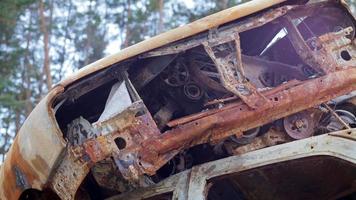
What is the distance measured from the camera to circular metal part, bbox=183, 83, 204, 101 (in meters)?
3.34

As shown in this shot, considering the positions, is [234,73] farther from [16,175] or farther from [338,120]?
[16,175]

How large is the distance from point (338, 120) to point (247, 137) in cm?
62

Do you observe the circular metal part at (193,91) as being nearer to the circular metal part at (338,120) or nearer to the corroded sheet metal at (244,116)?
the corroded sheet metal at (244,116)

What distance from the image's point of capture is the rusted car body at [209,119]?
8.93 ft

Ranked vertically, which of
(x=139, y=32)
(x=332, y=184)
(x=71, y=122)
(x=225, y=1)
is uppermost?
(x=139, y=32)

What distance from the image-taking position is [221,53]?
9.71ft

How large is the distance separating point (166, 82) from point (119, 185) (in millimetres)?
767

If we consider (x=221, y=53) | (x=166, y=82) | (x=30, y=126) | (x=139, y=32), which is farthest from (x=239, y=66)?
(x=139, y=32)

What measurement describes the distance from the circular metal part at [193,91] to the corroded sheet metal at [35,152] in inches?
33.0

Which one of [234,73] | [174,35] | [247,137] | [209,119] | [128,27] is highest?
[128,27]

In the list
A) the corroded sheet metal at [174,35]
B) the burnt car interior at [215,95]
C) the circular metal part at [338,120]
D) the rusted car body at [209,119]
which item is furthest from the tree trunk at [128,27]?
the corroded sheet metal at [174,35]

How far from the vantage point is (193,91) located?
11.0ft

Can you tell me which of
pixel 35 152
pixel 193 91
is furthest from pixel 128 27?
pixel 35 152

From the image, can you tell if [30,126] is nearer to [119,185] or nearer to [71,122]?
[71,122]
